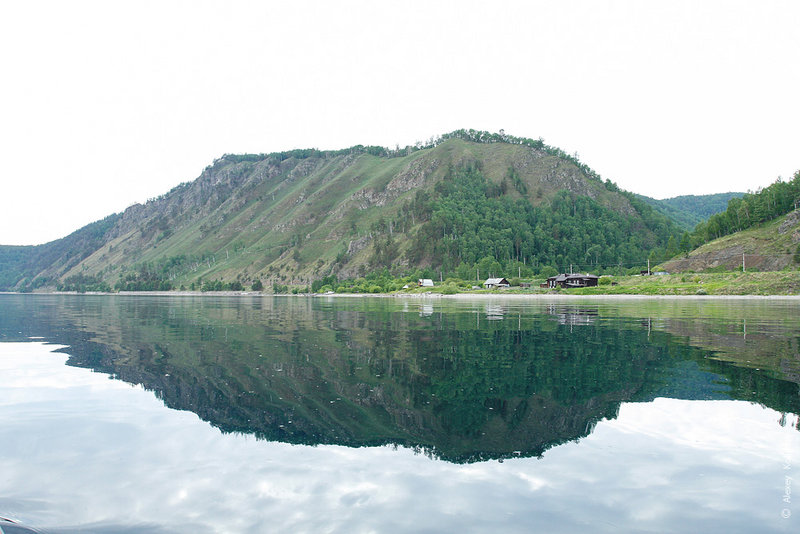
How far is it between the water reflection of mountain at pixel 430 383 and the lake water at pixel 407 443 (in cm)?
10

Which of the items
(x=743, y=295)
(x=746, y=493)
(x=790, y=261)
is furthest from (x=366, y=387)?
(x=790, y=261)

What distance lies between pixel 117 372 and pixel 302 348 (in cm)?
953

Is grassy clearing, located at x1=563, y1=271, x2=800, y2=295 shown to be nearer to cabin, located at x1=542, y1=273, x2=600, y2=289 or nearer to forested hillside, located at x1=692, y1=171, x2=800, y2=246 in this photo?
cabin, located at x1=542, y1=273, x2=600, y2=289

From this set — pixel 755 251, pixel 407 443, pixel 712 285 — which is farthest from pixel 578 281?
pixel 407 443

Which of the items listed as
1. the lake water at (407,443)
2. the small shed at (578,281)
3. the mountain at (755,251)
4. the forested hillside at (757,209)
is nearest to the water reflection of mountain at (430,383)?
the lake water at (407,443)

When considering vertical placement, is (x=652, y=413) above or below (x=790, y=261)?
below

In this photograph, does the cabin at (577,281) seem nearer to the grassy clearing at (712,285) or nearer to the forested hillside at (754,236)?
the grassy clearing at (712,285)

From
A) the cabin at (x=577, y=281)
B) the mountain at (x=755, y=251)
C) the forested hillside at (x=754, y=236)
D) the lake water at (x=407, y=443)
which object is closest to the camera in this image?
the lake water at (x=407, y=443)

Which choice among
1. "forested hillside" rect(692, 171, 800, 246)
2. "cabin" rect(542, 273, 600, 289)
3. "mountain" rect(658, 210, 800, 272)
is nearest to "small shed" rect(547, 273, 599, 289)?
"cabin" rect(542, 273, 600, 289)

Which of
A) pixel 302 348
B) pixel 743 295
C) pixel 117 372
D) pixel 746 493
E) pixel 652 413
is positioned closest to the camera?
pixel 746 493

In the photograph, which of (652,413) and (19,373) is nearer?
(652,413)

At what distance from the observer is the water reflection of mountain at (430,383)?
40.8ft

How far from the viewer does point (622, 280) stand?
452 ft

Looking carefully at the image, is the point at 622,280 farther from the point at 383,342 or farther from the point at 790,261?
the point at 383,342
